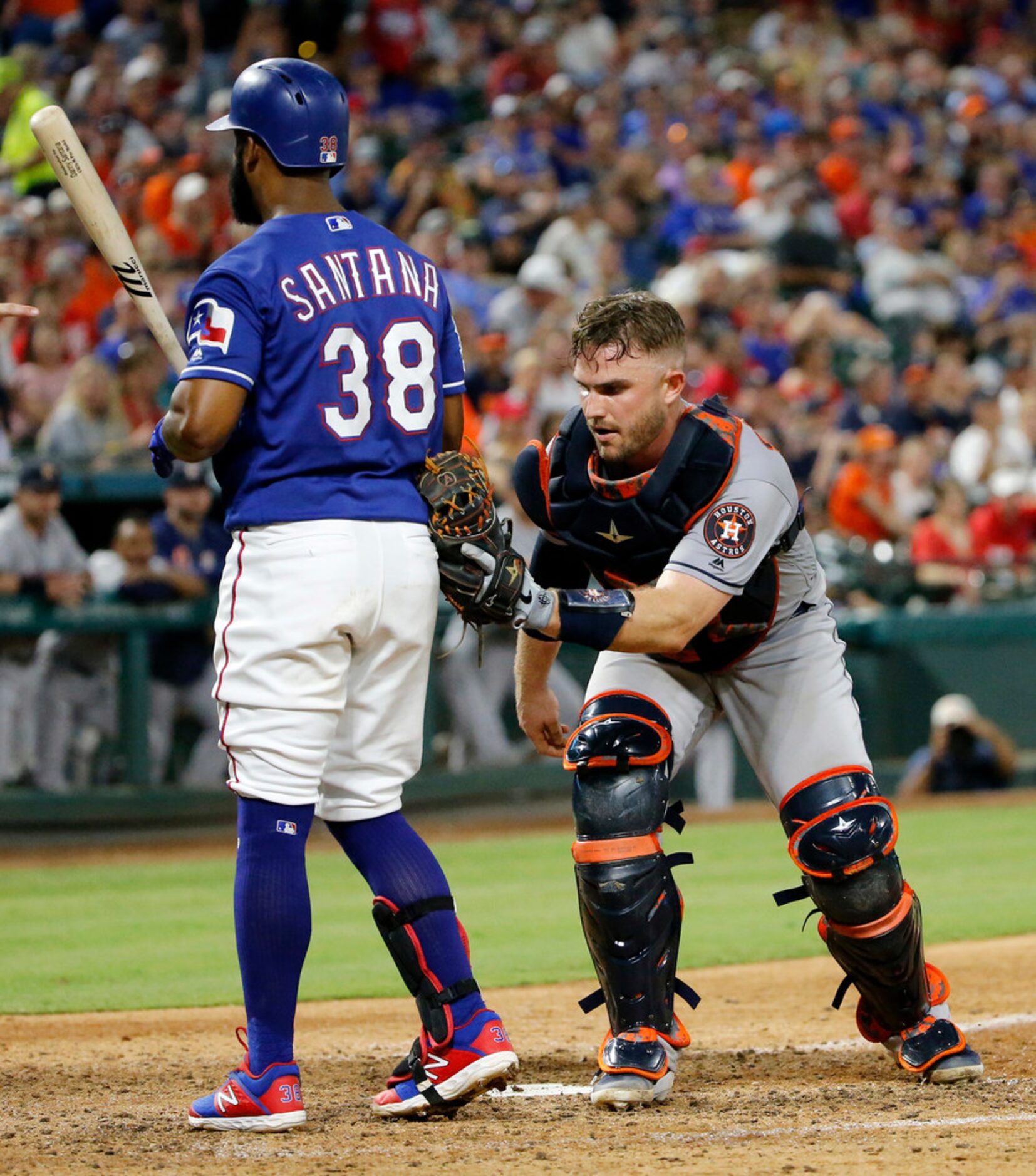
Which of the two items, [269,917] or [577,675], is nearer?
[269,917]

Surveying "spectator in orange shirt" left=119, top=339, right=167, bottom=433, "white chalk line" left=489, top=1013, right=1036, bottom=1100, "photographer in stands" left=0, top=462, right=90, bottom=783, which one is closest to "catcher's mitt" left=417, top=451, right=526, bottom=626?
"white chalk line" left=489, top=1013, right=1036, bottom=1100

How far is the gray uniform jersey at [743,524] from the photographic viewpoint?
3633 millimetres

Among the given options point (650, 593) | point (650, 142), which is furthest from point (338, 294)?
point (650, 142)

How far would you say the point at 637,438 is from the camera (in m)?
3.76

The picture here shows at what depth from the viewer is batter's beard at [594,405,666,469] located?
3750mm

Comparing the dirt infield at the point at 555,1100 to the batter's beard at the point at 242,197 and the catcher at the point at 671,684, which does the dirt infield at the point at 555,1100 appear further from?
the batter's beard at the point at 242,197

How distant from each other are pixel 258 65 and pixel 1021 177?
1418cm

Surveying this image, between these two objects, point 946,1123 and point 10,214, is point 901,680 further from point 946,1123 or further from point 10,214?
point 946,1123

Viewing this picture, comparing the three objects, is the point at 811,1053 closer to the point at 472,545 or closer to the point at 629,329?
the point at 472,545

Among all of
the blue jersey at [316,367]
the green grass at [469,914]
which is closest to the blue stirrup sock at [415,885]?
the blue jersey at [316,367]

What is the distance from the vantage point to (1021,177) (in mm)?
16422

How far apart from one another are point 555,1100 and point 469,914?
10.2 feet

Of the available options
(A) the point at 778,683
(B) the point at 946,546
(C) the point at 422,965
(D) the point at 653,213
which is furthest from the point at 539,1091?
(D) the point at 653,213

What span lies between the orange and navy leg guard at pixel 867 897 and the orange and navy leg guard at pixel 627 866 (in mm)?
322
